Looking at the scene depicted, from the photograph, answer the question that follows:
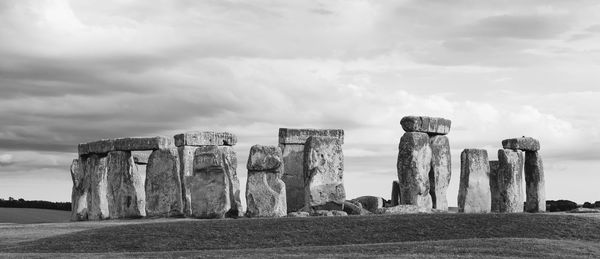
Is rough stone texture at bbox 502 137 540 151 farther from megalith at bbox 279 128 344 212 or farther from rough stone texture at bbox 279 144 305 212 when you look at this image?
rough stone texture at bbox 279 144 305 212

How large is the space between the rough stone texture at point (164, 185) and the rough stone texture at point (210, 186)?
153 centimetres

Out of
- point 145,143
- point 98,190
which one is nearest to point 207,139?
point 145,143

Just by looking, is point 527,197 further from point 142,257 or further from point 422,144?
point 142,257

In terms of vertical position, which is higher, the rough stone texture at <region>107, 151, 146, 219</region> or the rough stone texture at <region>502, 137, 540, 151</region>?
the rough stone texture at <region>502, 137, 540, 151</region>

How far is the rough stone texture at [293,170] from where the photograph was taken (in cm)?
4081

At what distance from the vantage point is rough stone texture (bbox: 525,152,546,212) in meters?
42.3

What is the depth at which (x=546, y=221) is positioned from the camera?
99.7ft

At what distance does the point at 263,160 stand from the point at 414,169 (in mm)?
5481

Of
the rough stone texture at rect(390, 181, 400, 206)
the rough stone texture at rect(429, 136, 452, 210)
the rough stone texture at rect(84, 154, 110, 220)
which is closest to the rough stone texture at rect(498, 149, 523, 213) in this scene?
Result: the rough stone texture at rect(429, 136, 452, 210)

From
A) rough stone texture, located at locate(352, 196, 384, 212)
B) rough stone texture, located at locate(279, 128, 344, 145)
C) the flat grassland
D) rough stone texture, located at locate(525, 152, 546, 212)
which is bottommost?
the flat grassland

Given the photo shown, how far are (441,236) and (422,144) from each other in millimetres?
8665

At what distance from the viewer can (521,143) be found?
41.4 metres

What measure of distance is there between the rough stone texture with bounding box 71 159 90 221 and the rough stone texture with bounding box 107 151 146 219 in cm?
210

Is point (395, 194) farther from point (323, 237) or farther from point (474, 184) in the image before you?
point (323, 237)
